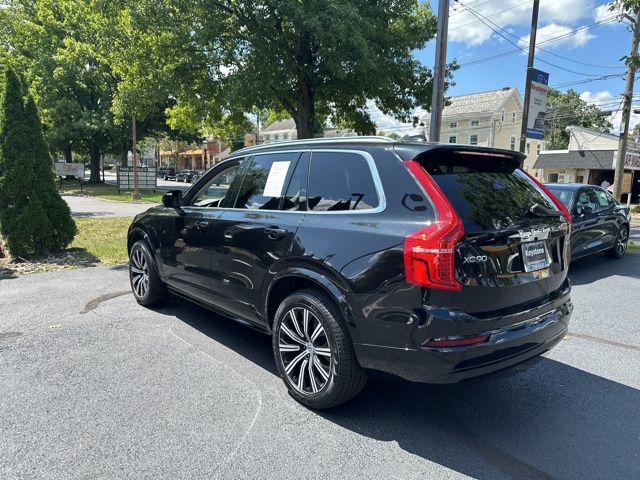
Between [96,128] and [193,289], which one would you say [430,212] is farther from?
[96,128]

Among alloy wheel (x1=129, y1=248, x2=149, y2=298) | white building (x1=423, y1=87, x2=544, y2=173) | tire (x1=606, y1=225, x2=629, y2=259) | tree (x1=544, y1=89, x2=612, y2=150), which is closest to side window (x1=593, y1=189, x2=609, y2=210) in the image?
tire (x1=606, y1=225, x2=629, y2=259)

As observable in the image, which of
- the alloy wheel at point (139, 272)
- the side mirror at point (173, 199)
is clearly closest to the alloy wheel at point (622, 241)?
the side mirror at point (173, 199)

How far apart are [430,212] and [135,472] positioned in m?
2.22

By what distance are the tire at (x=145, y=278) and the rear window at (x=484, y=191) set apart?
3.59 m

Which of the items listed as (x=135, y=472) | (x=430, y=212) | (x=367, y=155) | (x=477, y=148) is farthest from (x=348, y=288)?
(x=135, y=472)

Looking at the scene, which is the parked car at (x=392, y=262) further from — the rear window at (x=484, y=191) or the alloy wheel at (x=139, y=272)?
the alloy wheel at (x=139, y=272)

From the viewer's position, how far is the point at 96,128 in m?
30.5

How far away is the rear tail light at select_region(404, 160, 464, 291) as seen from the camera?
8.34 ft

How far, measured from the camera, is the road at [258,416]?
2629 millimetres

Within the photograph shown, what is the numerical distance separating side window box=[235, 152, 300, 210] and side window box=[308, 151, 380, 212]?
1.08 ft

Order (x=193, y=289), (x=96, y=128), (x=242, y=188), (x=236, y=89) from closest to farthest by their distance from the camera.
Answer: (x=242, y=188) < (x=193, y=289) < (x=236, y=89) < (x=96, y=128)

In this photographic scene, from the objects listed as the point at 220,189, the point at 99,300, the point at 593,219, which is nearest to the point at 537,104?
the point at 593,219

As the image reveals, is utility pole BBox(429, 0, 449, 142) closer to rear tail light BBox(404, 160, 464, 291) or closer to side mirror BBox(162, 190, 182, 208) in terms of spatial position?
side mirror BBox(162, 190, 182, 208)

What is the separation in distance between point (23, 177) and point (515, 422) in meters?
8.13
